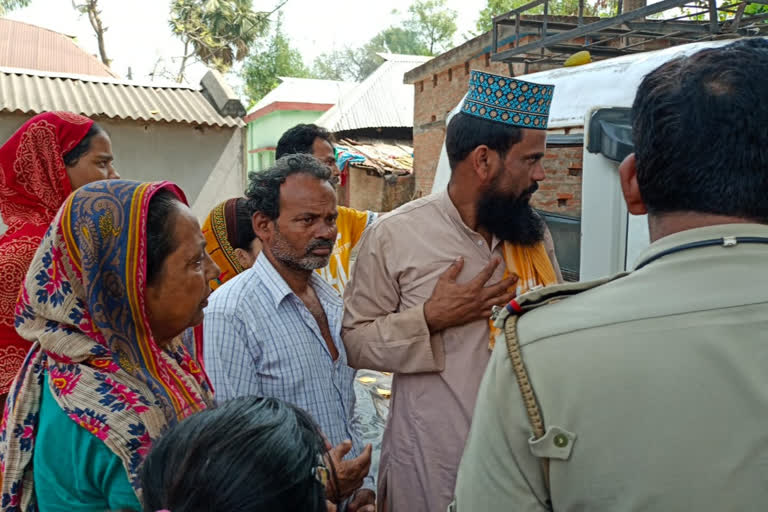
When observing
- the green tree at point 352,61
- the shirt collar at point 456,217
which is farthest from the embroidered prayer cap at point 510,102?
the green tree at point 352,61

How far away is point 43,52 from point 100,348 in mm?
15201

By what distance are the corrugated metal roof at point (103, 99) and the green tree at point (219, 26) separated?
2157cm

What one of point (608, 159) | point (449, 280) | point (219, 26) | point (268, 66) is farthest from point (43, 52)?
point (268, 66)

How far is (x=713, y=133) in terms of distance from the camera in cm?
89

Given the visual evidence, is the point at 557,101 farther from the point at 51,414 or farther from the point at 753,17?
the point at 51,414

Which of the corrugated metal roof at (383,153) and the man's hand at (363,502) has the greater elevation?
the corrugated metal roof at (383,153)

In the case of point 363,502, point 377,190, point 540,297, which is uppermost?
point 540,297

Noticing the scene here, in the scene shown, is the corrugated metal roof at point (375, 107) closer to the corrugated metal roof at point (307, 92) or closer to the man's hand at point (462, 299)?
the corrugated metal roof at point (307, 92)

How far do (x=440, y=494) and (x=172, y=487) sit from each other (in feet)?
3.78

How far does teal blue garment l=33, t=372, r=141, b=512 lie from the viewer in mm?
1173

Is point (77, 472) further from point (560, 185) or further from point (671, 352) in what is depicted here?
point (560, 185)

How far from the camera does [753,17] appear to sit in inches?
205

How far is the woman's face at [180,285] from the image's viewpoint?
4.58ft

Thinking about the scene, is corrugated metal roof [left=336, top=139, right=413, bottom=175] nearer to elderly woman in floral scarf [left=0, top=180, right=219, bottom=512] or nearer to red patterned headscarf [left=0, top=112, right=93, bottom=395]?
red patterned headscarf [left=0, top=112, right=93, bottom=395]
